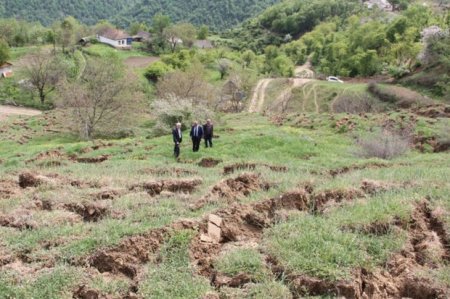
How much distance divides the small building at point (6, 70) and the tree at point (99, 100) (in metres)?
40.2

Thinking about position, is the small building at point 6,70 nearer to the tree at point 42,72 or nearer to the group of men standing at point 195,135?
the tree at point 42,72

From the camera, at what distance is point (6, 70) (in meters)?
72.8

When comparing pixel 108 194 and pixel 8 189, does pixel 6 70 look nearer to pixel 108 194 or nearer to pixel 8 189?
pixel 8 189

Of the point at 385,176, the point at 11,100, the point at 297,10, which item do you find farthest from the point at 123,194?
the point at 297,10

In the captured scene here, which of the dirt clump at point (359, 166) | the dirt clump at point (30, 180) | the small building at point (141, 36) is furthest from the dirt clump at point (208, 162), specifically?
the small building at point (141, 36)

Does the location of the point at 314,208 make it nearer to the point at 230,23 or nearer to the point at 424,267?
the point at 424,267

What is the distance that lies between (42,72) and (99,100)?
25.5m

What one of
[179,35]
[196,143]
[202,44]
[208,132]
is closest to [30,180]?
[196,143]

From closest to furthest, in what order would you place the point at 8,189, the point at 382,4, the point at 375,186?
the point at 375,186
the point at 8,189
the point at 382,4

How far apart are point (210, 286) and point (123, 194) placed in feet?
14.7

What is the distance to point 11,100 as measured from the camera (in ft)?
197

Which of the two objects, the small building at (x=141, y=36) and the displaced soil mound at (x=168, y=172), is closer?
the displaced soil mound at (x=168, y=172)

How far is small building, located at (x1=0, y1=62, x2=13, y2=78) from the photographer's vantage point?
7144 cm

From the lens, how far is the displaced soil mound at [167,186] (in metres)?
10.9
